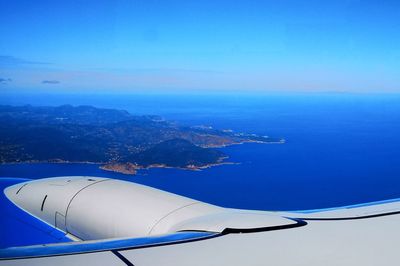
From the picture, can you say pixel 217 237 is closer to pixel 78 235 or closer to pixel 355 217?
pixel 355 217

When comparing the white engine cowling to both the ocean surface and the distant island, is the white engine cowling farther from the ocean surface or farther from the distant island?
the distant island

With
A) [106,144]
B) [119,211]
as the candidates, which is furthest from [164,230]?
[106,144]

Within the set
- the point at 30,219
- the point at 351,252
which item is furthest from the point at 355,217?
the point at 30,219

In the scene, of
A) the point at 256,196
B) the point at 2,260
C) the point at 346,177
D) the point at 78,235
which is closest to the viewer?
the point at 2,260

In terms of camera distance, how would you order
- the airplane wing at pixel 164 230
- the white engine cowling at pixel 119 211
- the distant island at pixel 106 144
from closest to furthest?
the airplane wing at pixel 164 230 < the white engine cowling at pixel 119 211 < the distant island at pixel 106 144

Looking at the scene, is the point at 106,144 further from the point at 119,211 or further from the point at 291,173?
the point at 119,211

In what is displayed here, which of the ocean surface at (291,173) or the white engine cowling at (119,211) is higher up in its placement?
the white engine cowling at (119,211)

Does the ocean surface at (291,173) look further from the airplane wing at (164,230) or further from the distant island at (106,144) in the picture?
the airplane wing at (164,230)

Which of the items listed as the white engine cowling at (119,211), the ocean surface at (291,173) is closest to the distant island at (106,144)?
the ocean surface at (291,173)
